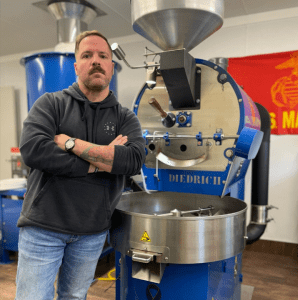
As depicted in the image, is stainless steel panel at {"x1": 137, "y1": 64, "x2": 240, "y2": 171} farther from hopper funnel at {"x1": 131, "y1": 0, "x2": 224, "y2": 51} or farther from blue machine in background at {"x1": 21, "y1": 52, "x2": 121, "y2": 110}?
blue machine in background at {"x1": 21, "y1": 52, "x2": 121, "y2": 110}

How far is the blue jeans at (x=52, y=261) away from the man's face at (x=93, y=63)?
2.03 ft

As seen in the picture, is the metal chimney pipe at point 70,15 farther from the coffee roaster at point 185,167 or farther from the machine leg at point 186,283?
the machine leg at point 186,283

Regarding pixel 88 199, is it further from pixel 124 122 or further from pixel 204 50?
pixel 204 50

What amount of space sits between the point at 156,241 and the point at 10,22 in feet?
9.37

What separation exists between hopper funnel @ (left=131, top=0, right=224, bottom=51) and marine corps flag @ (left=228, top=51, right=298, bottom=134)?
1.59 m

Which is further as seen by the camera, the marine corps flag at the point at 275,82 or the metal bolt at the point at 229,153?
the marine corps flag at the point at 275,82

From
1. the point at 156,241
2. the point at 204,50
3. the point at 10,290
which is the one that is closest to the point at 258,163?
the point at 156,241

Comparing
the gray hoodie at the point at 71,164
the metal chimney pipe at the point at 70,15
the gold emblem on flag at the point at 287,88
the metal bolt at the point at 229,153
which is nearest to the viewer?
the gray hoodie at the point at 71,164

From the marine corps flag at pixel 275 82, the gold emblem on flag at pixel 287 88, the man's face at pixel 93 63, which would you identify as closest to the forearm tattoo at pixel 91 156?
the man's face at pixel 93 63

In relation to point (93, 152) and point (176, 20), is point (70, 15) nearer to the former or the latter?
point (176, 20)

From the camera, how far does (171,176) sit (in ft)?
4.94

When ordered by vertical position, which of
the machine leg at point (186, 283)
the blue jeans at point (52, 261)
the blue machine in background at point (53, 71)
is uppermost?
the blue machine in background at point (53, 71)

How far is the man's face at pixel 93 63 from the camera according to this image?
3.95 feet

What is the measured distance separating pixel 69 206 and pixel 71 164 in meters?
0.17
